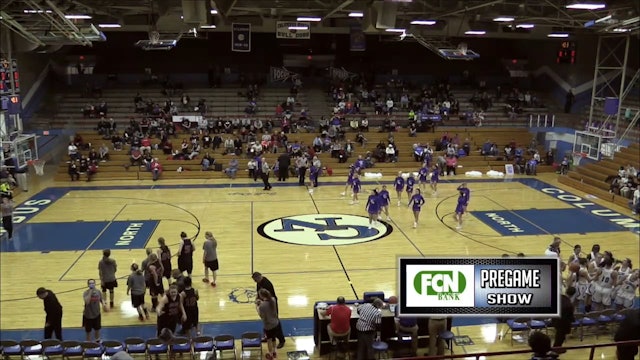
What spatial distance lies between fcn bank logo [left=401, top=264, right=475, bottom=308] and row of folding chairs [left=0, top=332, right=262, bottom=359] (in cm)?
406

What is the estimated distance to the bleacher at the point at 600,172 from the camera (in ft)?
82.1

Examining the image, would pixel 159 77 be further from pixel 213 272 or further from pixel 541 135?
pixel 213 272

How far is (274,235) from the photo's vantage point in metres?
18.1

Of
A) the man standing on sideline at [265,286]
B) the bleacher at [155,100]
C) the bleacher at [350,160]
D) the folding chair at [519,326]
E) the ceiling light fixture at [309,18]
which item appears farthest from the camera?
the bleacher at [155,100]

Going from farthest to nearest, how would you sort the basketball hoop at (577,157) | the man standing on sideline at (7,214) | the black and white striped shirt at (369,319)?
1. the basketball hoop at (577,157)
2. the man standing on sideline at (7,214)
3. the black and white striped shirt at (369,319)

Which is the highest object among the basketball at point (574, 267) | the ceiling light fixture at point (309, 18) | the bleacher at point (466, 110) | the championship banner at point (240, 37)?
the ceiling light fixture at point (309, 18)

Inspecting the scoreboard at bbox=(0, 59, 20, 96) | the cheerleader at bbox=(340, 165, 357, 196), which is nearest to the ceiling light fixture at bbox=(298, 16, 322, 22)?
the cheerleader at bbox=(340, 165, 357, 196)

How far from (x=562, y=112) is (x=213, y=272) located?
3039 cm

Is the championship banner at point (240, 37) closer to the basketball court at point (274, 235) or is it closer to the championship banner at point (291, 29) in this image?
the championship banner at point (291, 29)

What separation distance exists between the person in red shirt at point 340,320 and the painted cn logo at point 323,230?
298 inches

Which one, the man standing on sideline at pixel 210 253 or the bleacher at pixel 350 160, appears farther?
the bleacher at pixel 350 160

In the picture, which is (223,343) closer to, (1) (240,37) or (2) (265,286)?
(2) (265,286)

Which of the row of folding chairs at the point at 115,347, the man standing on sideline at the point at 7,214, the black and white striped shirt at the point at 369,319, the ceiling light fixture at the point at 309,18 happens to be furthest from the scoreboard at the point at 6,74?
the black and white striped shirt at the point at 369,319

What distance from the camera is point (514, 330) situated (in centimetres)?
1084
